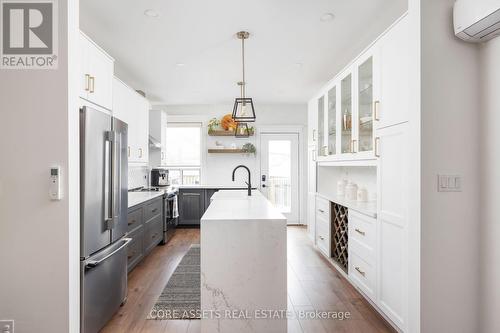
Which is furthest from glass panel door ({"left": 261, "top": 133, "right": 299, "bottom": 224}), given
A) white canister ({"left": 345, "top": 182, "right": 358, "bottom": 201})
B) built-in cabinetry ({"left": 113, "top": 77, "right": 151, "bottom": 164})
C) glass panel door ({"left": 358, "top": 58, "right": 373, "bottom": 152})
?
glass panel door ({"left": 358, "top": 58, "right": 373, "bottom": 152})

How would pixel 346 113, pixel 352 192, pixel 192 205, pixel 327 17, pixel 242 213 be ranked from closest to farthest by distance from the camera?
1. pixel 242 213
2. pixel 327 17
3. pixel 346 113
4. pixel 352 192
5. pixel 192 205

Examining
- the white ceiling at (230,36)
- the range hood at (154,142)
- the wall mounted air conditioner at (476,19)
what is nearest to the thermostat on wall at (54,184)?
the white ceiling at (230,36)

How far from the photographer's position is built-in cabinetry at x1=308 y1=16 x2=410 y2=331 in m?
2.11

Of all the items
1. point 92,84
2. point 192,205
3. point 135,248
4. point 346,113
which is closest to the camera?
point 92,84

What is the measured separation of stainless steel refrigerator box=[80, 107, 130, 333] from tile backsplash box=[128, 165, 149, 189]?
2470mm

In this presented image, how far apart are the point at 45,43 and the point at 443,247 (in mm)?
2727

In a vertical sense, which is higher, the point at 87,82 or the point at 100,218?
the point at 87,82

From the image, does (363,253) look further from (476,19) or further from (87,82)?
(87,82)

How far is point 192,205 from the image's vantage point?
5.98 metres

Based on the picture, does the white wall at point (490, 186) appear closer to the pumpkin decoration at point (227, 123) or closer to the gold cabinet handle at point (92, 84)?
the gold cabinet handle at point (92, 84)

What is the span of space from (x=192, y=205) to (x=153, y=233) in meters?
1.78

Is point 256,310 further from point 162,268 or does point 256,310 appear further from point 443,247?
point 162,268

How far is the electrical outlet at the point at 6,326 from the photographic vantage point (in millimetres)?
1646

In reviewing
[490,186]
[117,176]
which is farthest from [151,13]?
[490,186]
